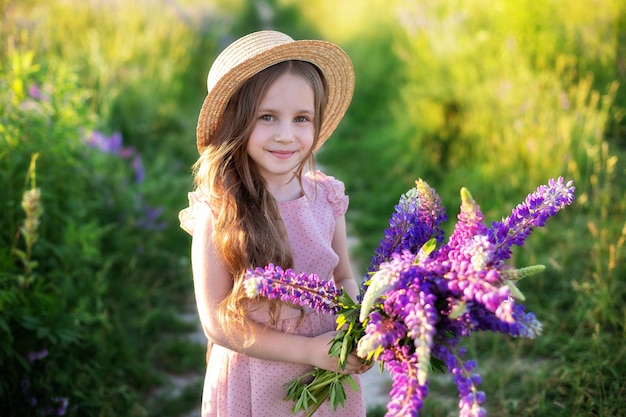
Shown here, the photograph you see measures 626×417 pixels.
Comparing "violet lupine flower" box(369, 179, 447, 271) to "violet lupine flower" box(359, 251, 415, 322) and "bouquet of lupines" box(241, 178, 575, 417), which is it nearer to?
"bouquet of lupines" box(241, 178, 575, 417)

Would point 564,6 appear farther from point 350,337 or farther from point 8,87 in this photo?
point 350,337

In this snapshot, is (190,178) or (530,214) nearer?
(530,214)

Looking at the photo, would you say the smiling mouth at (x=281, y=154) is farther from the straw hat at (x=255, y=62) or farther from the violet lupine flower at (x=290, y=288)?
the violet lupine flower at (x=290, y=288)

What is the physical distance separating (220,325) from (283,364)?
0.25 metres

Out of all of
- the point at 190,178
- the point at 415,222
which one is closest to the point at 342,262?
the point at 415,222

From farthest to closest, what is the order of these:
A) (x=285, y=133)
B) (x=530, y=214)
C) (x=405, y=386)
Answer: (x=285, y=133) < (x=530, y=214) < (x=405, y=386)

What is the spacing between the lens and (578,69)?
5.74m

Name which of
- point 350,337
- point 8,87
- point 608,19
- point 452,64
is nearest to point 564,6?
point 608,19

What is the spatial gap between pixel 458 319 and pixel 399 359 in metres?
0.16

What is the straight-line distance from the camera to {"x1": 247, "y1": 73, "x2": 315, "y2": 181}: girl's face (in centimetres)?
197

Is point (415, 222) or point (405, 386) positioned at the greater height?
point (415, 222)

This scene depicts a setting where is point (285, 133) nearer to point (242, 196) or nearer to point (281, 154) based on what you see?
point (281, 154)

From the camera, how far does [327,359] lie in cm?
183

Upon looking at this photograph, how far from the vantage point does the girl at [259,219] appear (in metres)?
1.92
